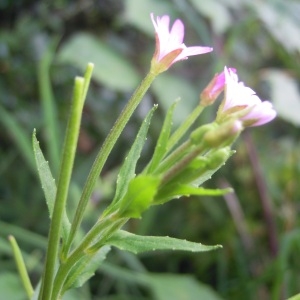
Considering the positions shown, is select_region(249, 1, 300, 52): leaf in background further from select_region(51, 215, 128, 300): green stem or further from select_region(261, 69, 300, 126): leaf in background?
select_region(51, 215, 128, 300): green stem

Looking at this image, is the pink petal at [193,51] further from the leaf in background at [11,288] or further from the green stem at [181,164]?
the leaf in background at [11,288]

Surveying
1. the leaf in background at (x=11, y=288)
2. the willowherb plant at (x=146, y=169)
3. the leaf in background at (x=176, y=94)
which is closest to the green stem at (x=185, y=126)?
the willowherb plant at (x=146, y=169)

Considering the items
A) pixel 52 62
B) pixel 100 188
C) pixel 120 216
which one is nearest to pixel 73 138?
pixel 120 216

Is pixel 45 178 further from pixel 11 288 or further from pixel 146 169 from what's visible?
pixel 11 288

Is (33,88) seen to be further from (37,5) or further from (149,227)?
(149,227)

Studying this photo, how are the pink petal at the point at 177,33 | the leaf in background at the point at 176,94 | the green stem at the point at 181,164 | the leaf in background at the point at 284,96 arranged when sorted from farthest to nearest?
the leaf in background at the point at 176,94 → the leaf in background at the point at 284,96 → the pink petal at the point at 177,33 → the green stem at the point at 181,164
